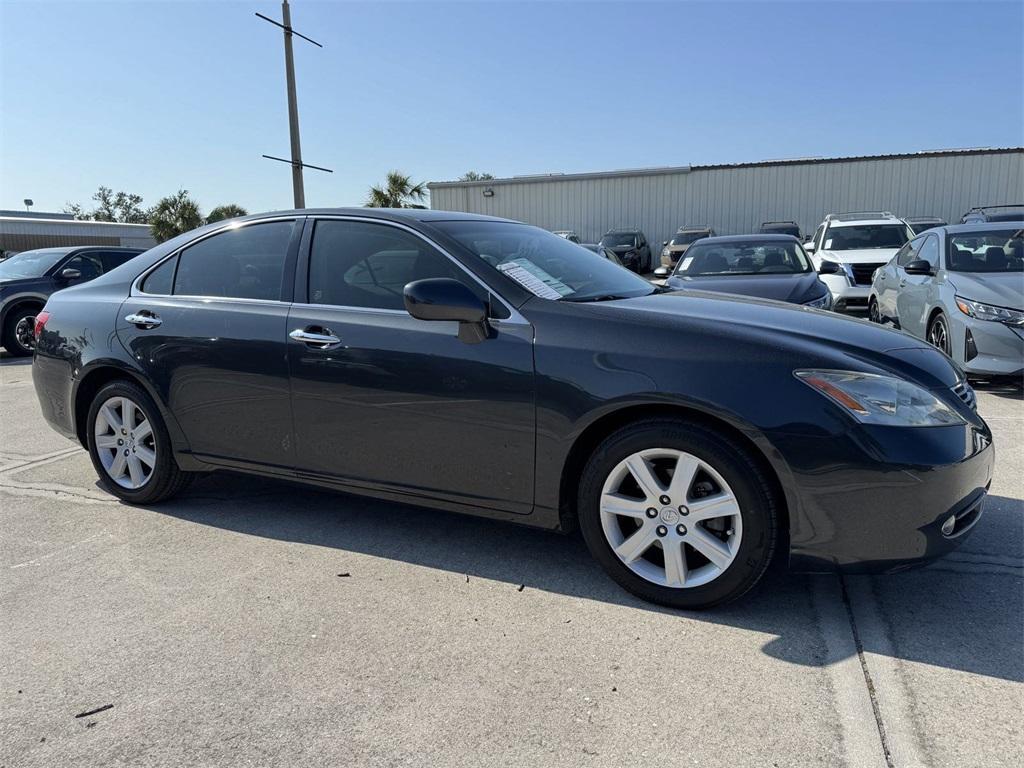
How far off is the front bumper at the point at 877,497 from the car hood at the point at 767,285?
4.90m

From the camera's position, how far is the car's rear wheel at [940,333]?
6.88 meters

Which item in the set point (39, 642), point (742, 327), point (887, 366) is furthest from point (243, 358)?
point (887, 366)

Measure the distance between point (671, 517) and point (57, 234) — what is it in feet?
152

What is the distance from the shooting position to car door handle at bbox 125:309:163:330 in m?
3.98

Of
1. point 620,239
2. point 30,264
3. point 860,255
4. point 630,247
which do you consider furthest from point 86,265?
point 620,239

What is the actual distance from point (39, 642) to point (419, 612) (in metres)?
1.39

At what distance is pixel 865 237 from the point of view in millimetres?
13133

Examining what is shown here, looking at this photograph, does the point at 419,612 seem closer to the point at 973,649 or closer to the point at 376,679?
the point at 376,679

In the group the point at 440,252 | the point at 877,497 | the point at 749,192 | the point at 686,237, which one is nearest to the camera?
the point at 877,497

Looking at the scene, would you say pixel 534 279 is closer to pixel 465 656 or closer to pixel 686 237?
pixel 465 656

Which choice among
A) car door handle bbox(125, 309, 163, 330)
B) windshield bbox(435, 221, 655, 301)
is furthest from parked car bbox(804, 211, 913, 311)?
car door handle bbox(125, 309, 163, 330)

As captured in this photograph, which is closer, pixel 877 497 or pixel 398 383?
pixel 877 497

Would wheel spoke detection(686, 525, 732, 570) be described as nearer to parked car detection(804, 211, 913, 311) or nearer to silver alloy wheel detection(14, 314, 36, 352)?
parked car detection(804, 211, 913, 311)

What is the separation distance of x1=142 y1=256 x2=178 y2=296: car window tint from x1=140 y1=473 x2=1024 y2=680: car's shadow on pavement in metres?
1.20
